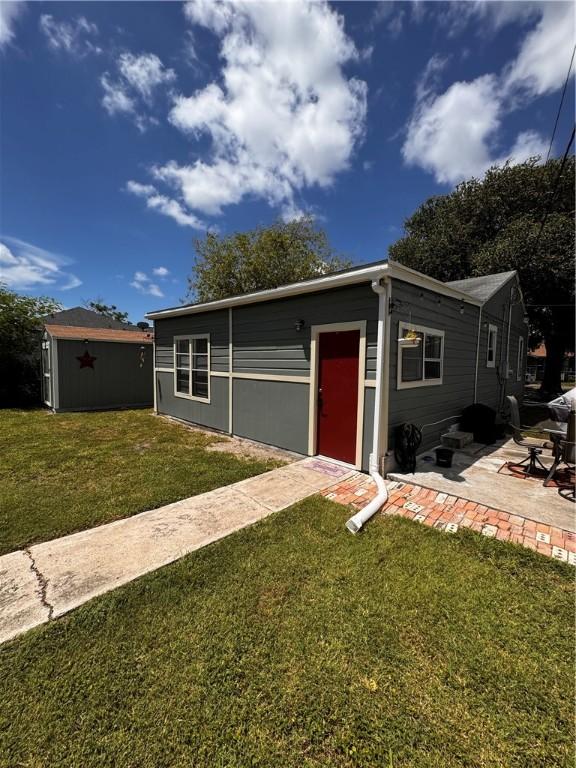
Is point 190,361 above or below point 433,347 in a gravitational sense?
below

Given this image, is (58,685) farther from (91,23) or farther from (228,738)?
(91,23)

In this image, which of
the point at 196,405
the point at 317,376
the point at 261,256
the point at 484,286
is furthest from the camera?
the point at 261,256

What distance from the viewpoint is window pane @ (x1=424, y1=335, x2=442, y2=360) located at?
590 cm

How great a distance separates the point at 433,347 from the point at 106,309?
49065 millimetres

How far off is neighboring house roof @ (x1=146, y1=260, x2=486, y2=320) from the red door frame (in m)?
0.64

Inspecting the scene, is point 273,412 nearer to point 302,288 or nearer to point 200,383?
point 302,288

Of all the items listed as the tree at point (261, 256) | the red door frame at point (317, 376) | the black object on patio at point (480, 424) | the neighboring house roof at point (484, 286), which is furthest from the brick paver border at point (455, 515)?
the tree at point (261, 256)

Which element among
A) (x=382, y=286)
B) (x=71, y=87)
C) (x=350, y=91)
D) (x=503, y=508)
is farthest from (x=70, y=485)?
(x=350, y=91)

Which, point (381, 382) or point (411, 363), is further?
point (411, 363)

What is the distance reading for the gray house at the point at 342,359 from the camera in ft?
15.6

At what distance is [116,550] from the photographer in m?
2.91

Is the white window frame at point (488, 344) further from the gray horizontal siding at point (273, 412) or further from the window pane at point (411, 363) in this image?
the gray horizontal siding at point (273, 412)

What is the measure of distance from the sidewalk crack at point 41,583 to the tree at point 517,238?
17.5 metres

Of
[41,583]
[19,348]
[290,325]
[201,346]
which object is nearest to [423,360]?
[290,325]
